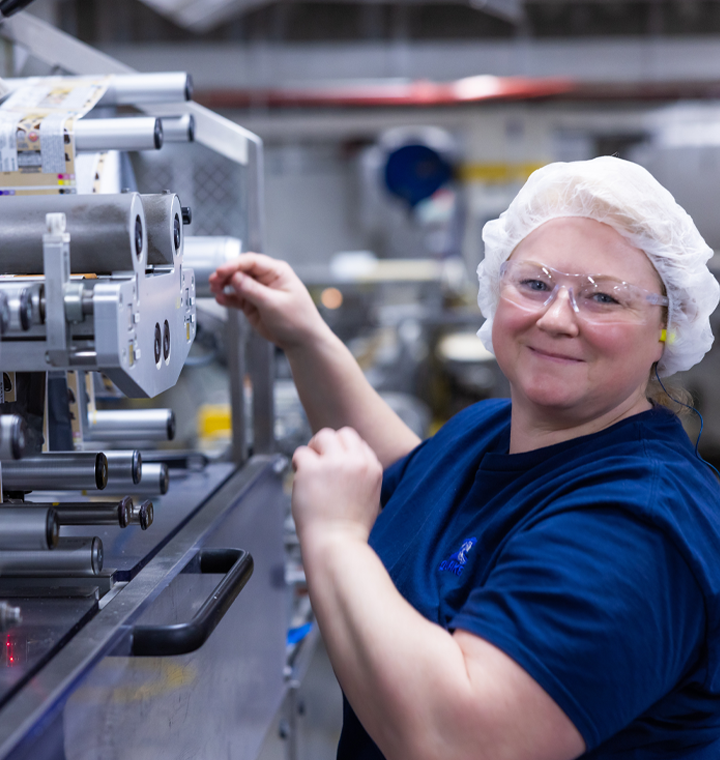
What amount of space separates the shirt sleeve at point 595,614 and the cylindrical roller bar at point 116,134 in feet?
2.11

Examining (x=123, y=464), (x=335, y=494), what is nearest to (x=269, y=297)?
(x=123, y=464)

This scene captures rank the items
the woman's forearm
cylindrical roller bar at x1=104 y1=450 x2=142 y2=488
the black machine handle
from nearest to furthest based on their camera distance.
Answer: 1. the black machine handle
2. cylindrical roller bar at x1=104 y1=450 x2=142 y2=488
3. the woman's forearm

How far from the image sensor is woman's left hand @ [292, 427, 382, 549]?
2.61 feet

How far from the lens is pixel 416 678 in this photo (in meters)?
0.69

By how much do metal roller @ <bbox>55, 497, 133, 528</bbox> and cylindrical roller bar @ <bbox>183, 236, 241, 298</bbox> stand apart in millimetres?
486

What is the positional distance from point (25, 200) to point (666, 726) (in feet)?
2.72

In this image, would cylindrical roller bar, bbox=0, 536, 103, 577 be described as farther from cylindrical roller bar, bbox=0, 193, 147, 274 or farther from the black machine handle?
cylindrical roller bar, bbox=0, 193, 147, 274

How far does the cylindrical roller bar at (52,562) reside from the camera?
759 mm

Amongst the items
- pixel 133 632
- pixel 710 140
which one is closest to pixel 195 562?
pixel 133 632

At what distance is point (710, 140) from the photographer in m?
5.93

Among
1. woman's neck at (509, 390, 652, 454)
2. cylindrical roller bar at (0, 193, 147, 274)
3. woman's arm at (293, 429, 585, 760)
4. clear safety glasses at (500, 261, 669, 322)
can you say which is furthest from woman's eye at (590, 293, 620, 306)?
cylindrical roller bar at (0, 193, 147, 274)

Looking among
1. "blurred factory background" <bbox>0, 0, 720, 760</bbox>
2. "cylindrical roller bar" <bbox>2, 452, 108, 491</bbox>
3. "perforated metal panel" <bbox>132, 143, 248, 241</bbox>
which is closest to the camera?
"cylindrical roller bar" <bbox>2, 452, 108, 491</bbox>

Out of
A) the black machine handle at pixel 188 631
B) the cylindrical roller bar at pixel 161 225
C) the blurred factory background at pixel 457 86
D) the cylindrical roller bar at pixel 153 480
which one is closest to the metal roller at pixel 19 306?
the cylindrical roller bar at pixel 161 225

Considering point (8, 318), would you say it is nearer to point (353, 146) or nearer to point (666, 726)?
point (666, 726)
